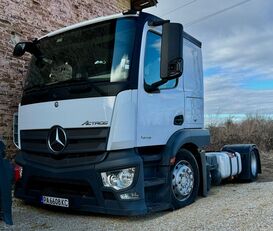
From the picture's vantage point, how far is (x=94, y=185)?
5453 mm

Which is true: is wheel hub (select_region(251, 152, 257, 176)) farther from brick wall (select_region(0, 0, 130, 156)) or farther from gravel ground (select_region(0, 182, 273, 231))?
brick wall (select_region(0, 0, 130, 156))

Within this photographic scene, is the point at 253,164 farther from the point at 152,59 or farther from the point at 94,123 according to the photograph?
the point at 94,123

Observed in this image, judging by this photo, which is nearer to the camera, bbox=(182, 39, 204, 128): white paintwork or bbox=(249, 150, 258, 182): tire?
bbox=(182, 39, 204, 128): white paintwork

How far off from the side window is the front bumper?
3.47ft

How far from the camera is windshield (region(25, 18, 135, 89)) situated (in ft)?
18.4

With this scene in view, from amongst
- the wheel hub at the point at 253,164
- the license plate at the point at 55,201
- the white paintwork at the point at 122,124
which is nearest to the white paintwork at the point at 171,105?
the white paintwork at the point at 122,124

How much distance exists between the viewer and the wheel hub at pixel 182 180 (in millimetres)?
6301

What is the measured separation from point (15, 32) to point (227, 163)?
5.24 m

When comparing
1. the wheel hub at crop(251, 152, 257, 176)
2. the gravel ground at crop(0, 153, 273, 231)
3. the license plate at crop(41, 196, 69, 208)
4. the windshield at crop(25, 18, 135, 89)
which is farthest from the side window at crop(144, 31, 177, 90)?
the wheel hub at crop(251, 152, 257, 176)

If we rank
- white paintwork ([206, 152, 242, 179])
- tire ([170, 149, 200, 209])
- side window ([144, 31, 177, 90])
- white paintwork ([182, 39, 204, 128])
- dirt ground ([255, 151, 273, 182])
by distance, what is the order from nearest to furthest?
1. side window ([144, 31, 177, 90])
2. tire ([170, 149, 200, 209])
3. white paintwork ([182, 39, 204, 128])
4. white paintwork ([206, 152, 242, 179])
5. dirt ground ([255, 151, 273, 182])

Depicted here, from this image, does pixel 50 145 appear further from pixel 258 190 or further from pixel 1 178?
pixel 258 190

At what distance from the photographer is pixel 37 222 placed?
222 inches

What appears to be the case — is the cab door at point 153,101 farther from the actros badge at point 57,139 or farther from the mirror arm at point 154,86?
the actros badge at point 57,139

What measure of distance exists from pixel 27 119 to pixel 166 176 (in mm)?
2177
